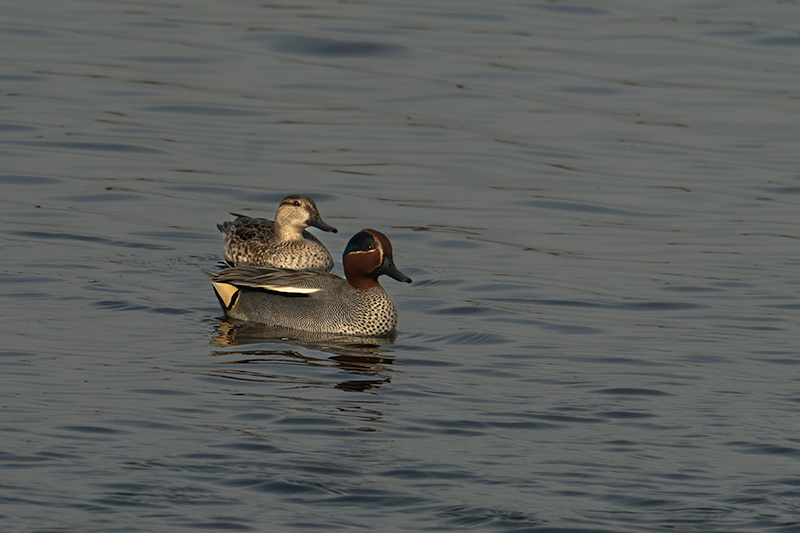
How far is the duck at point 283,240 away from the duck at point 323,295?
210 cm

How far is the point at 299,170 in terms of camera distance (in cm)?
1859

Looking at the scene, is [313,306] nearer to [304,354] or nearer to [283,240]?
Result: [304,354]

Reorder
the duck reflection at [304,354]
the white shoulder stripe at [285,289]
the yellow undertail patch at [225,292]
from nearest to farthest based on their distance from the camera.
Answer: the duck reflection at [304,354] < the white shoulder stripe at [285,289] < the yellow undertail patch at [225,292]

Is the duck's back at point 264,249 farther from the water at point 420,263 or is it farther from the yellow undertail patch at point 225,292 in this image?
the yellow undertail patch at point 225,292

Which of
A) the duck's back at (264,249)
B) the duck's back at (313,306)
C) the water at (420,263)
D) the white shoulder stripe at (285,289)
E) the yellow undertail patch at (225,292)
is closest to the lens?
the water at (420,263)

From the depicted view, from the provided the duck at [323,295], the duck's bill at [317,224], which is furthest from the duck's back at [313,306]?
the duck's bill at [317,224]

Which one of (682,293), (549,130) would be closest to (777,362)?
(682,293)

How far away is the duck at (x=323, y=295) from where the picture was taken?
11938mm

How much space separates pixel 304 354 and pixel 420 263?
12.5 ft

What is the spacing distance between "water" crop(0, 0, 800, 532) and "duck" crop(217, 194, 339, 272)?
1.77ft

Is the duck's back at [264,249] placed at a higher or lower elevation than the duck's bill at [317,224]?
lower

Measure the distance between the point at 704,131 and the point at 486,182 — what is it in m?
4.66

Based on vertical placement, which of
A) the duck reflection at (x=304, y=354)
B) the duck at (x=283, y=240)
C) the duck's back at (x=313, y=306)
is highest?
the duck at (x=283, y=240)

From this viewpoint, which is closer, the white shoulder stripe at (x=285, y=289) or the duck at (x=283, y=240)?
the white shoulder stripe at (x=285, y=289)
